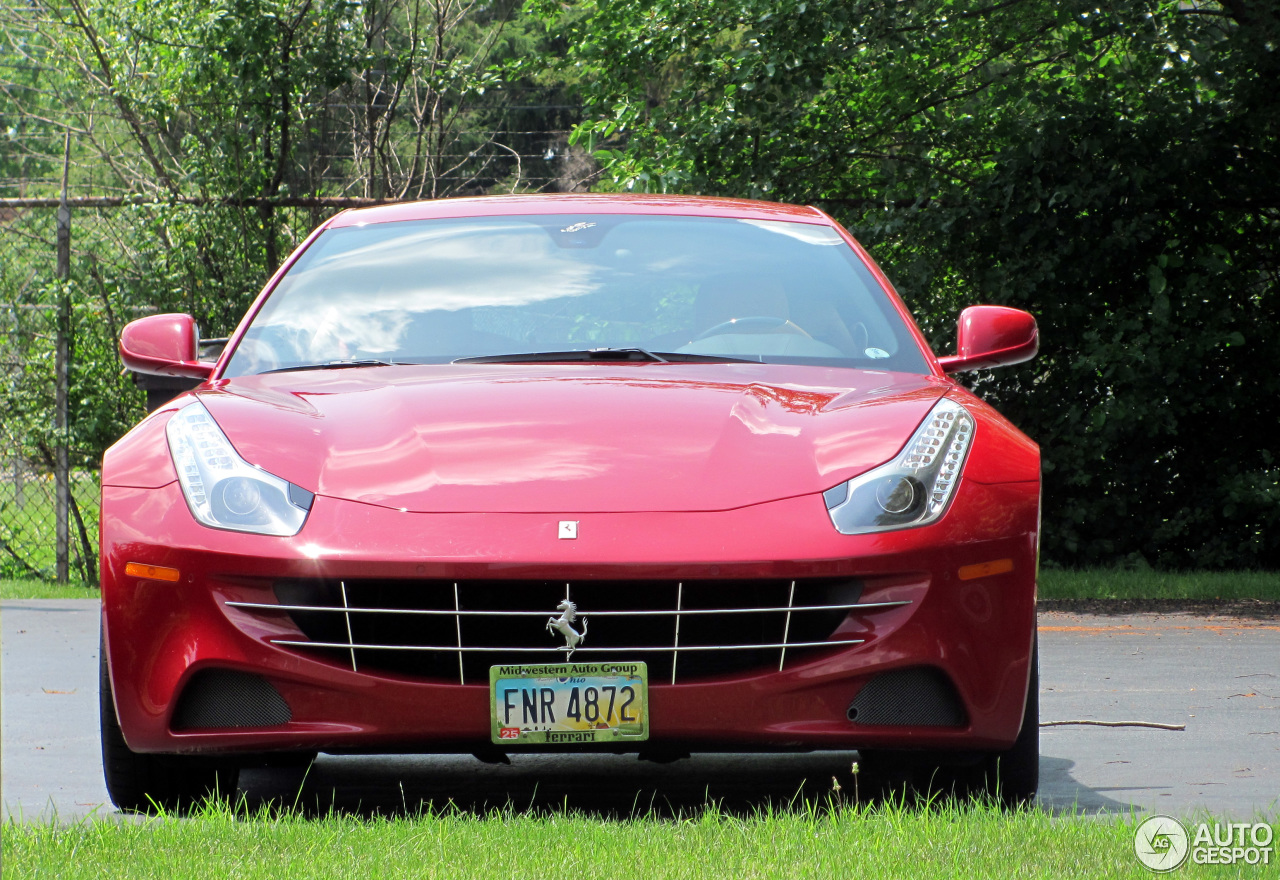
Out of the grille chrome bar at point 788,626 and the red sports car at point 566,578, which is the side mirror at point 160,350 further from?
the grille chrome bar at point 788,626

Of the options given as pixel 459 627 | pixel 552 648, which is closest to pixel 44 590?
pixel 459 627

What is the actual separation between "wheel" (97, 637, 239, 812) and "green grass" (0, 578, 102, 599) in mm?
5959

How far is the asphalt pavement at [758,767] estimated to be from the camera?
3.82 m

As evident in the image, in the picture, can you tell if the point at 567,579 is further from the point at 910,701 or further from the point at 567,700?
the point at 910,701

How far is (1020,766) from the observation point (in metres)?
3.49

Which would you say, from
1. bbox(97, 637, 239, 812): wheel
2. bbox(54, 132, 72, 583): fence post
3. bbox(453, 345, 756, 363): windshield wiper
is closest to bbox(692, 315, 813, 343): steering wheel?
bbox(453, 345, 756, 363): windshield wiper

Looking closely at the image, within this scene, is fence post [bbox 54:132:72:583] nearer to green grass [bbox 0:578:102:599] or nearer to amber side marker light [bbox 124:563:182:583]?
green grass [bbox 0:578:102:599]

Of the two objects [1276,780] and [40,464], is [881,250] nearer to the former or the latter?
[40,464]

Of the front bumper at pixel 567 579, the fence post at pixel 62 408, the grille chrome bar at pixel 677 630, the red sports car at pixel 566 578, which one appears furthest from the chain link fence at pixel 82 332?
the grille chrome bar at pixel 677 630

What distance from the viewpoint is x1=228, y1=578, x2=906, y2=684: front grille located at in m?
3.08

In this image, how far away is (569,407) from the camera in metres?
3.47

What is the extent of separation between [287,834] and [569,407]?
1097mm

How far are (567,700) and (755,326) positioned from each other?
4.88ft

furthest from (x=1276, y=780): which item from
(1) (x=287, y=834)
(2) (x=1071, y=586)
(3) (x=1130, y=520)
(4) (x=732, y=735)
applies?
(3) (x=1130, y=520)
